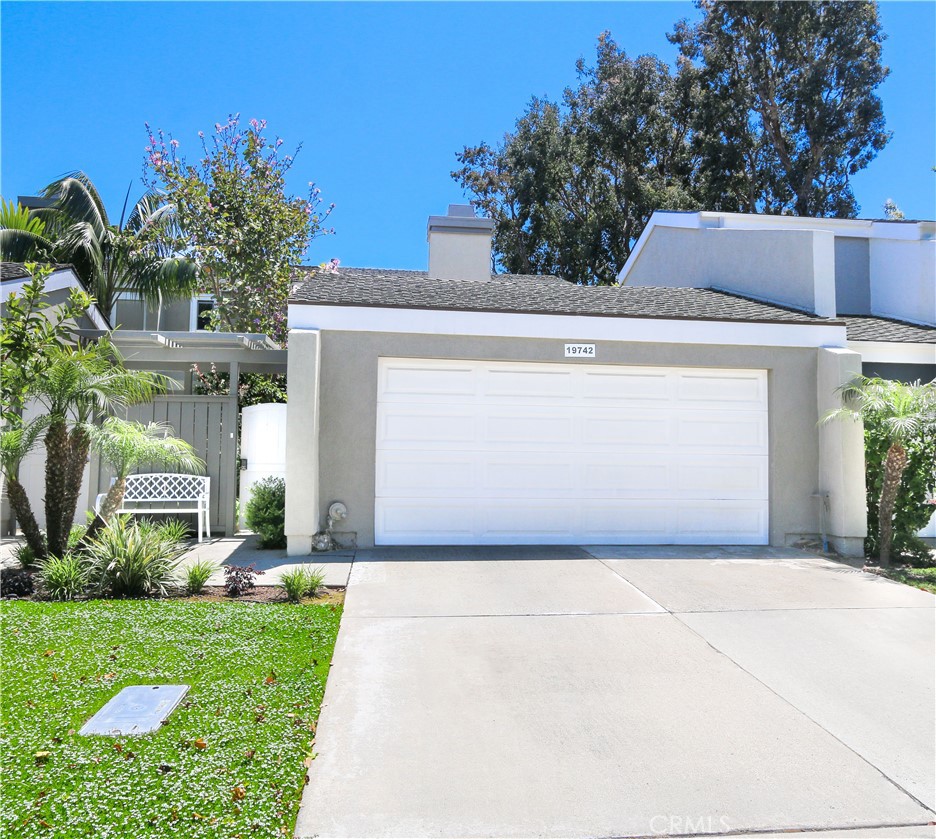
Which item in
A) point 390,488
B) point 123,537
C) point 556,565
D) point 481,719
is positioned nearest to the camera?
point 481,719

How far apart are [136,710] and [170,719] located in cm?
26

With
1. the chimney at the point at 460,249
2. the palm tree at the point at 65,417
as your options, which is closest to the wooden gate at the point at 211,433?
the palm tree at the point at 65,417

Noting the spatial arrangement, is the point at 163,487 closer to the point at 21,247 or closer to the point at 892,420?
the point at 21,247

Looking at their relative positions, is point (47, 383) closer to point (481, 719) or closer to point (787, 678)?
point (481, 719)

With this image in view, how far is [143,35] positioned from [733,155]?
72.9ft

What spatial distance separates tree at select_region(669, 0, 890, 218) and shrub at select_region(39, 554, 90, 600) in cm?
2622

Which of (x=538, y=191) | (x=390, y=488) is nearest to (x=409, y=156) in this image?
(x=538, y=191)

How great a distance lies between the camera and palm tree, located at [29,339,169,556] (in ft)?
24.4

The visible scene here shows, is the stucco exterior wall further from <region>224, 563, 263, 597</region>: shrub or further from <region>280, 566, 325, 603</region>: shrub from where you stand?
<region>224, 563, 263, 597</region>: shrub

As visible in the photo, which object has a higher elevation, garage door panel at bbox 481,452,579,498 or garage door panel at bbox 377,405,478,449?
garage door panel at bbox 377,405,478,449

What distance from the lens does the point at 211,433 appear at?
419 inches

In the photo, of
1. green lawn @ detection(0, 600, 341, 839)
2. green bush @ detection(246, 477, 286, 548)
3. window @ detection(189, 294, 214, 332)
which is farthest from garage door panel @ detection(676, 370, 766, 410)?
window @ detection(189, 294, 214, 332)

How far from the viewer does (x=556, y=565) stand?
27.5 feet

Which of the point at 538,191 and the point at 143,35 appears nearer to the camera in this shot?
the point at 143,35
